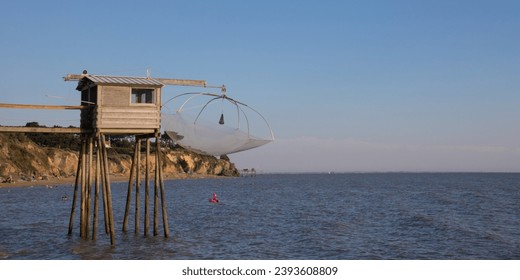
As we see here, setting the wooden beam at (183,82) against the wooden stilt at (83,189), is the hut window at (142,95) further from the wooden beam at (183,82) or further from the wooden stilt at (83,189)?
the wooden stilt at (83,189)

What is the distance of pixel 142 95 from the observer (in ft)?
97.3

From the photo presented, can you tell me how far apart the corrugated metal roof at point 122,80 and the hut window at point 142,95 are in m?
0.45

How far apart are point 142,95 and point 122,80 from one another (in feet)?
4.26

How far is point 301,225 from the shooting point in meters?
44.2

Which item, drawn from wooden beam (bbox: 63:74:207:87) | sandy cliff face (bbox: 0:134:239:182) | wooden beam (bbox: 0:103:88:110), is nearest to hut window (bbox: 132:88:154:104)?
wooden beam (bbox: 63:74:207:87)

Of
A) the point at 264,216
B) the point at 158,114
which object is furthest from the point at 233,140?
the point at 264,216

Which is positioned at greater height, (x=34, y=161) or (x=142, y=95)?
(x=142, y=95)

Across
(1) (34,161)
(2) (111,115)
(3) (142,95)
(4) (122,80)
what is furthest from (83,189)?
(1) (34,161)

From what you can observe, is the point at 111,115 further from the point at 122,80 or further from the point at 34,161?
the point at 34,161

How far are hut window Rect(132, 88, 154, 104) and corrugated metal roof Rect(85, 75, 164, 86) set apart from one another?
0.45m

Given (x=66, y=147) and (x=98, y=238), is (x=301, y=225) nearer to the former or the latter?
(x=98, y=238)

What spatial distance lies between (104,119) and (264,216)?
26401 millimetres

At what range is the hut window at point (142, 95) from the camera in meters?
29.6

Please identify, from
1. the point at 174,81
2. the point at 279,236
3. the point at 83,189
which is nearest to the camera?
the point at 83,189
